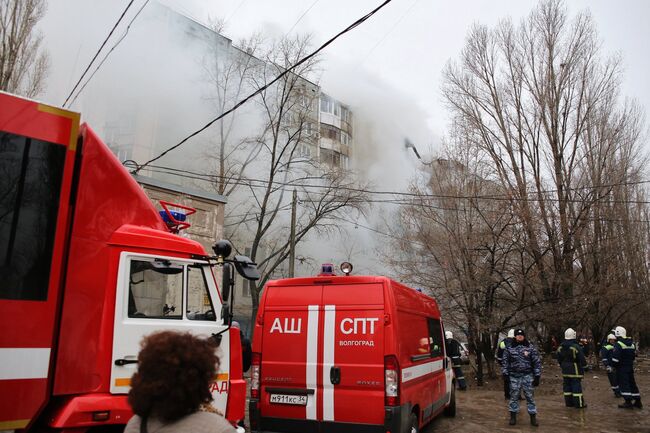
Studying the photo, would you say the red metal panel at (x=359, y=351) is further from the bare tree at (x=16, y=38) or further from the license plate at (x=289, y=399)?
the bare tree at (x=16, y=38)

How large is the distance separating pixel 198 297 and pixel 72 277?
965mm

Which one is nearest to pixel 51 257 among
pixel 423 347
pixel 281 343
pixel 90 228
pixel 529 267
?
pixel 90 228

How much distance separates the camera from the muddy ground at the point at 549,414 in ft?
23.1

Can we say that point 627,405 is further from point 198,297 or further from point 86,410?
point 86,410

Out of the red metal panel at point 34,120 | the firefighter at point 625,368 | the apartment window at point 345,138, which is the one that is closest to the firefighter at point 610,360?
the firefighter at point 625,368

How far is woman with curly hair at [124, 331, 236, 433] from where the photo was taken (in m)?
1.52

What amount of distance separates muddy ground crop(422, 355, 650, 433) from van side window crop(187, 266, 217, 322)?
14.7 ft

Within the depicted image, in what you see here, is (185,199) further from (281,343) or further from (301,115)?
(281,343)

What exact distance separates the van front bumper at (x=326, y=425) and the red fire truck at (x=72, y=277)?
54.8 inches

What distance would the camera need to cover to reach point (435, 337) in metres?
6.69

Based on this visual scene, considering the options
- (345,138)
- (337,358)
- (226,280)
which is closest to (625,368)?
(337,358)

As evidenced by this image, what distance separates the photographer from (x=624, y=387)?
28.6ft

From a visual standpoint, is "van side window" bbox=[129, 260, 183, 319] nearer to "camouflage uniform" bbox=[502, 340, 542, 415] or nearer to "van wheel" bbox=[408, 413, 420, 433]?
"van wheel" bbox=[408, 413, 420, 433]

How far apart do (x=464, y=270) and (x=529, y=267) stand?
2.51 meters
